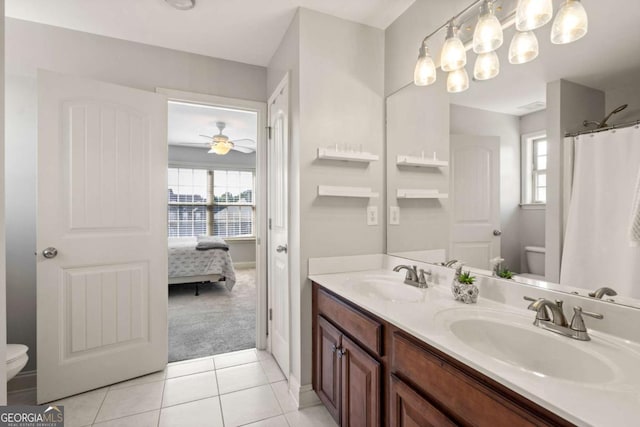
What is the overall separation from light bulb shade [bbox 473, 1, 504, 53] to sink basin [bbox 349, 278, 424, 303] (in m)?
1.18

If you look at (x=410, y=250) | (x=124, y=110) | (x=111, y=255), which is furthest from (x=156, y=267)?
(x=410, y=250)

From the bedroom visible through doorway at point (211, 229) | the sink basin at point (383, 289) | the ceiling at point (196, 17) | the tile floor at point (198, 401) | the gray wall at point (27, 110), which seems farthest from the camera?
the bedroom visible through doorway at point (211, 229)

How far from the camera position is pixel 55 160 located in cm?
193

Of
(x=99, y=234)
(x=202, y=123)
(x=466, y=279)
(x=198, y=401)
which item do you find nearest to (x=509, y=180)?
(x=466, y=279)

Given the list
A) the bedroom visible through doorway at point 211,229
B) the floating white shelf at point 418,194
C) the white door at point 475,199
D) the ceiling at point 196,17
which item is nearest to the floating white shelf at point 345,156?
the floating white shelf at point 418,194

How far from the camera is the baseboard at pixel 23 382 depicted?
2.02 m

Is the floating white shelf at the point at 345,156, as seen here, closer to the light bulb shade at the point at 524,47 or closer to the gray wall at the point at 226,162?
the light bulb shade at the point at 524,47

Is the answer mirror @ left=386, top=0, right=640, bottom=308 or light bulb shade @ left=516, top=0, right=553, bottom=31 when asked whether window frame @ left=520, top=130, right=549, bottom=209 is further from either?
light bulb shade @ left=516, top=0, right=553, bottom=31

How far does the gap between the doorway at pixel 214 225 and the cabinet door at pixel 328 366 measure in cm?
100

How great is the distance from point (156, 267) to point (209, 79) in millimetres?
1574

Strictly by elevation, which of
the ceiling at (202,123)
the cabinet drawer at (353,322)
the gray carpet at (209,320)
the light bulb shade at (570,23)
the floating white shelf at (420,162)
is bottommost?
the gray carpet at (209,320)

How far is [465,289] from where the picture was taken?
1307mm

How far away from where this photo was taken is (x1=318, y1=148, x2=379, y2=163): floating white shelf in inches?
71.6

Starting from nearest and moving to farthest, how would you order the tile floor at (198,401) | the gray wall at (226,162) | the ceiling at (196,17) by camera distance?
1. the tile floor at (198,401)
2. the ceiling at (196,17)
3. the gray wall at (226,162)
